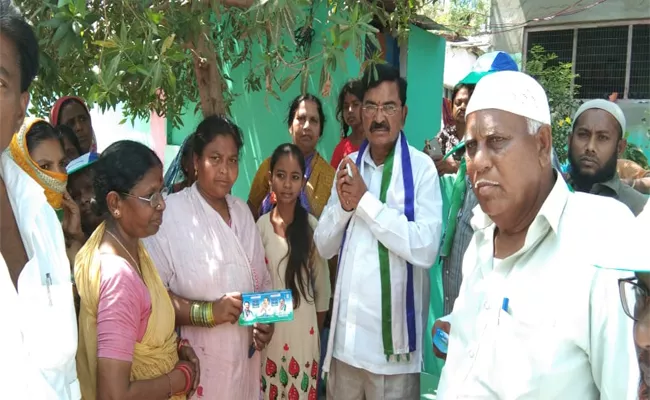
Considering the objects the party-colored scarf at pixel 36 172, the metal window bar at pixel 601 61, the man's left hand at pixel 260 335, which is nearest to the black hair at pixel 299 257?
the man's left hand at pixel 260 335

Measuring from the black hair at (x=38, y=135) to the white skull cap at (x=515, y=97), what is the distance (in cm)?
212

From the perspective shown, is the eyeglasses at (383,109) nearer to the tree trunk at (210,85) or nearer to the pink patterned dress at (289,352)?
the pink patterned dress at (289,352)

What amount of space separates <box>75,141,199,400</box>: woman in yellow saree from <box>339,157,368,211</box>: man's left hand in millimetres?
890

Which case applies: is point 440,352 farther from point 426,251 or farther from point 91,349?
point 91,349

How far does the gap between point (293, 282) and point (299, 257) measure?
0.47 ft

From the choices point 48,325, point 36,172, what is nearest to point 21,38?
point 48,325

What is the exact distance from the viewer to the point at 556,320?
1.26 metres

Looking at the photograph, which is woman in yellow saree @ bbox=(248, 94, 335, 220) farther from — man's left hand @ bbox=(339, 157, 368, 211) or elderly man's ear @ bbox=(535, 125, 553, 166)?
elderly man's ear @ bbox=(535, 125, 553, 166)

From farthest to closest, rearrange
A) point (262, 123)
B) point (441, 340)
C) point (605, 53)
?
Result: point (605, 53) < point (262, 123) < point (441, 340)

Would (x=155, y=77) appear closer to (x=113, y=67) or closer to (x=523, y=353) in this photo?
(x=113, y=67)

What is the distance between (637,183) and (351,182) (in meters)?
2.00

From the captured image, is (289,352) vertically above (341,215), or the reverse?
(341,215)

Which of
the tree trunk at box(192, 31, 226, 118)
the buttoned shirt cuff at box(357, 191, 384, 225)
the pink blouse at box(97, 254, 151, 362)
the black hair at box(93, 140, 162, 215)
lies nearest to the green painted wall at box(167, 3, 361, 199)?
the tree trunk at box(192, 31, 226, 118)

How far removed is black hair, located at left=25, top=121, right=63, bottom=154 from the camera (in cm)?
252
